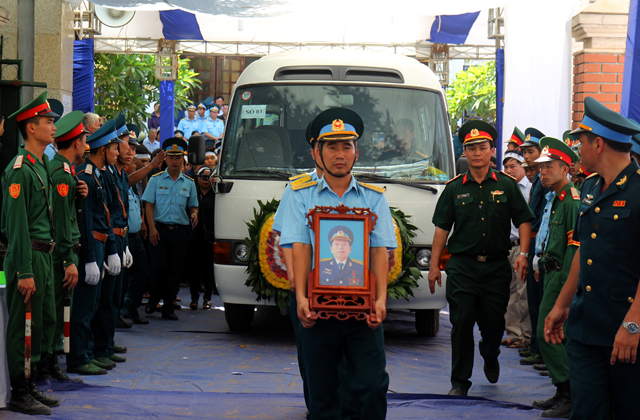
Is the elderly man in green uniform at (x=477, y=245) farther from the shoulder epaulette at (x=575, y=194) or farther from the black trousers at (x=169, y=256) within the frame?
the black trousers at (x=169, y=256)

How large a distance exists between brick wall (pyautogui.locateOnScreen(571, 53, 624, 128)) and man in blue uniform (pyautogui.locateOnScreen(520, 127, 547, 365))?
2.21m

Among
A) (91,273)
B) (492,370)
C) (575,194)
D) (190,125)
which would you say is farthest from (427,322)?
(190,125)

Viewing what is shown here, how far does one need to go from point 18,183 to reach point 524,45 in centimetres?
768

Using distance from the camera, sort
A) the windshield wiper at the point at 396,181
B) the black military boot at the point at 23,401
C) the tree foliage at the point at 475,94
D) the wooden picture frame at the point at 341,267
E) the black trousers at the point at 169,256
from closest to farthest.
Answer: the wooden picture frame at the point at 341,267 → the black military boot at the point at 23,401 → the windshield wiper at the point at 396,181 → the black trousers at the point at 169,256 → the tree foliage at the point at 475,94

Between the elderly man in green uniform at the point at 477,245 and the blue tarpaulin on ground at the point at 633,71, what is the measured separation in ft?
4.53

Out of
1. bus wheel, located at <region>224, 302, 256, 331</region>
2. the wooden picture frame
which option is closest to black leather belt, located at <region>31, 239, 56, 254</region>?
the wooden picture frame

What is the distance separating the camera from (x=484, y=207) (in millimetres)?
6117

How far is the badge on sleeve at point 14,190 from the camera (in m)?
5.27

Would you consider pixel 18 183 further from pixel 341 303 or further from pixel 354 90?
pixel 354 90

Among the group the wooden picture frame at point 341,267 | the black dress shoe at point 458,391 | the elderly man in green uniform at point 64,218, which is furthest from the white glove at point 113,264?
the wooden picture frame at point 341,267

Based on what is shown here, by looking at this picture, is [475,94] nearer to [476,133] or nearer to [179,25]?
[179,25]

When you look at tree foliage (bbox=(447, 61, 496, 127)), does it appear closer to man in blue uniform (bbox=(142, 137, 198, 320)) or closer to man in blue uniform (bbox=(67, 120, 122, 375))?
man in blue uniform (bbox=(142, 137, 198, 320))

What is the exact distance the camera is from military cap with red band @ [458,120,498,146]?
20.0 feet

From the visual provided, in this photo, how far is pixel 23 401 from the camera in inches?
207
